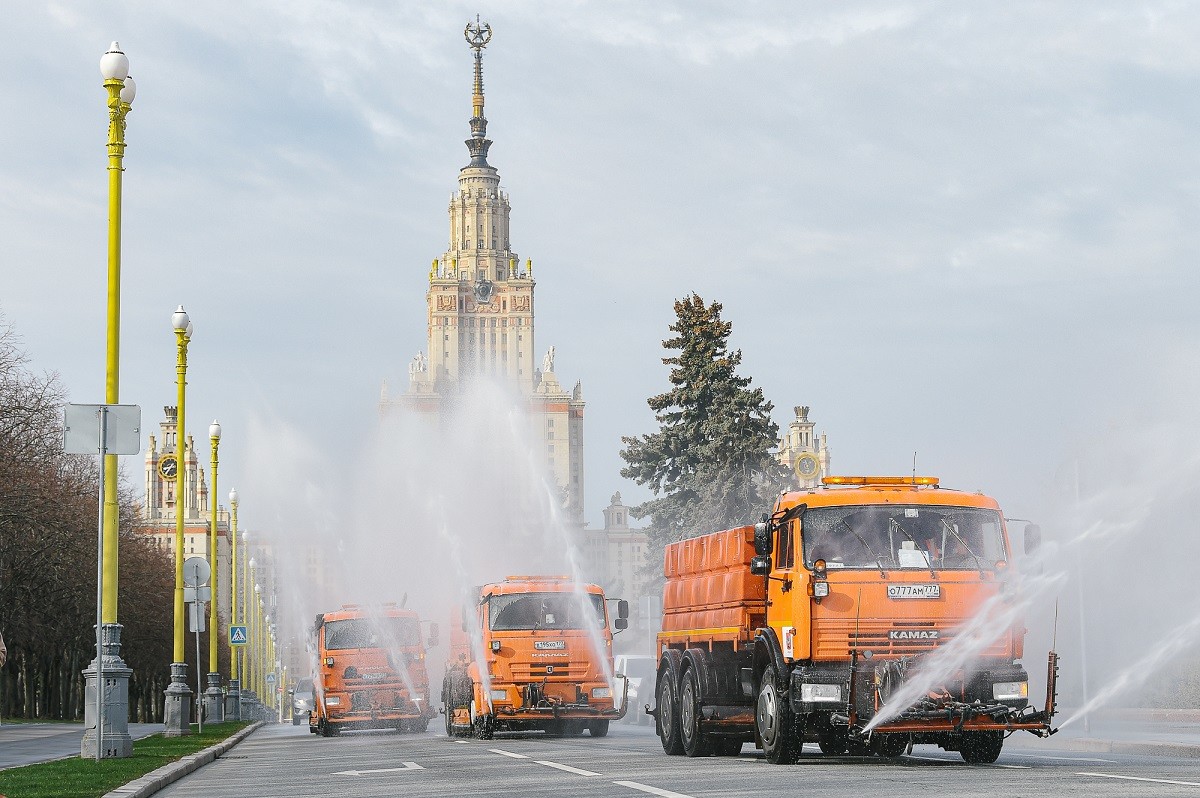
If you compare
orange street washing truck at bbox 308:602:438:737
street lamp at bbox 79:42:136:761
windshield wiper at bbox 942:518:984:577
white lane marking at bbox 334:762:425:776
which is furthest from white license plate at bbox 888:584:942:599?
orange street washing truck at bbox 308:602:438:737

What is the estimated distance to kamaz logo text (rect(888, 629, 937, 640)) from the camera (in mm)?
17766

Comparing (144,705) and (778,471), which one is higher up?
(778,471)

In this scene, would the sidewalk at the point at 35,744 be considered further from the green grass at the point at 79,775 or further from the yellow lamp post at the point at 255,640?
the yellow lamp post at the point at 255,640

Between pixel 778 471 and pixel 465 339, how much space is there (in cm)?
13896

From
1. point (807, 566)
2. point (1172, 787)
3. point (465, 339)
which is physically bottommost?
point (1172, 787)

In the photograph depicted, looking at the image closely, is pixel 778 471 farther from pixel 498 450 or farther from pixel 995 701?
pixel 498 450

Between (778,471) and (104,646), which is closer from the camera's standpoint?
(104,646)

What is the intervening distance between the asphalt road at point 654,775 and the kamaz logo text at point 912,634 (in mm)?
1286

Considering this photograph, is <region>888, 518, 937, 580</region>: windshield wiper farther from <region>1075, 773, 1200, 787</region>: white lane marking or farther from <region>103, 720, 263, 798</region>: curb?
<region>103, 720, 263, 798</region>: curb

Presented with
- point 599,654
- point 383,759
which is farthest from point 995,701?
point 599,654

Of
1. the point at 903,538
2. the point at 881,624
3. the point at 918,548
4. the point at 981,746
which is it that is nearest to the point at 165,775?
the point at 881,624

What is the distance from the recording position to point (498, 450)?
111 meters

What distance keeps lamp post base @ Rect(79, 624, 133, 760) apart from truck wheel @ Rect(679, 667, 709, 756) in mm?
7156

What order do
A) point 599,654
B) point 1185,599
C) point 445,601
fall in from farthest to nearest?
1. point 445,601
2. point 1185,599
3. point 599,654
